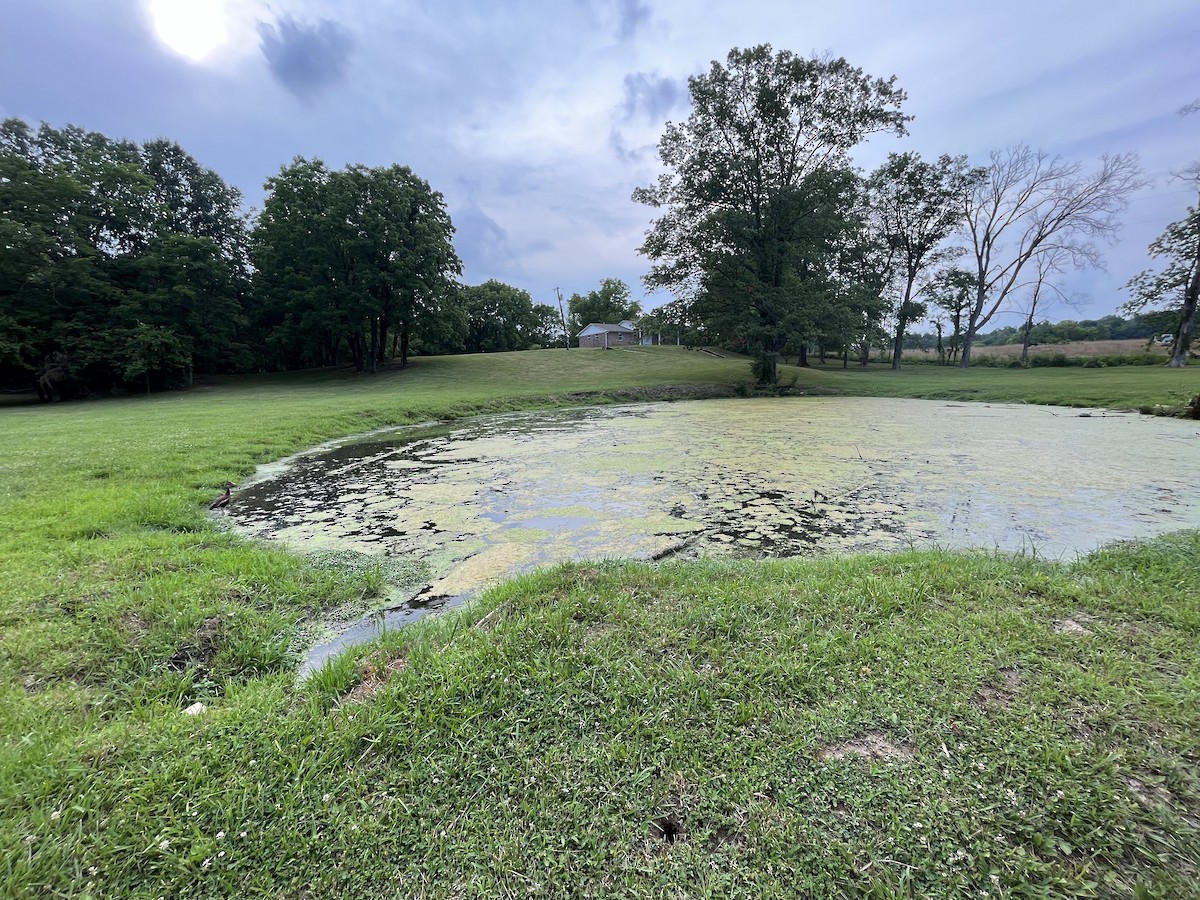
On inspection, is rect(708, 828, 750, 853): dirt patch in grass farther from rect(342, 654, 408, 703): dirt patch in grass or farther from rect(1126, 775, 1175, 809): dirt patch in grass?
rect(342, 654, 408, 703): dirt patch in grass

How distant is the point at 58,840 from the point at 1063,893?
288 centimetres

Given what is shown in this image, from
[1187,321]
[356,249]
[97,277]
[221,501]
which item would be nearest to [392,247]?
[356,249]

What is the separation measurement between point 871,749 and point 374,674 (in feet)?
7.05

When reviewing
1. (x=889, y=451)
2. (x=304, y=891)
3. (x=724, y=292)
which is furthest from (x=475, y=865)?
(x=724, y=292)

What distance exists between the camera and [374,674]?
2.33 meters

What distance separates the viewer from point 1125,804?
1506 mm

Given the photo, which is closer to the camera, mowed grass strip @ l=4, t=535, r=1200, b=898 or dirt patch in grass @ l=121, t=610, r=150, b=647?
mowed grass strip @ l=4, t=535, r=1200, b=898

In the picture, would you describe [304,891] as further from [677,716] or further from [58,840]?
[677,716]

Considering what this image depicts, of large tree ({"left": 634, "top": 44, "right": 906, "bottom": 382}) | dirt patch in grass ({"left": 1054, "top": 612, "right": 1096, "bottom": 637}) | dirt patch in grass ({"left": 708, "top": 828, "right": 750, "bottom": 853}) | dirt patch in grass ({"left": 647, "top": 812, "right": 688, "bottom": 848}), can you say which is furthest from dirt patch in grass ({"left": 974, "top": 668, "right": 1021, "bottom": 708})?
large tree ({"left": 634, "top": 44, "right": 906, "bottom": 382})

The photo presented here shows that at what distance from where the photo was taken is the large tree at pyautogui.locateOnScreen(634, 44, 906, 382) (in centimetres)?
1964

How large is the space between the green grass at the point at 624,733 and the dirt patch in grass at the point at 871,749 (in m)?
0.01

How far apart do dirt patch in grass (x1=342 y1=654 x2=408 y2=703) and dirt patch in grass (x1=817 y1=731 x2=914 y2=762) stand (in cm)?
186

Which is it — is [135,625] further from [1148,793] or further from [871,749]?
[1148,793]

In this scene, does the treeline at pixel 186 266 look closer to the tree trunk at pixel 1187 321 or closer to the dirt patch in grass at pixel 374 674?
the dirt patch in grass at pixel 374 674
